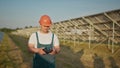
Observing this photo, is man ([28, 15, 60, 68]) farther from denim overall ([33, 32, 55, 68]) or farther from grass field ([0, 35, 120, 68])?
grass field ([0, 35, 120, 68])

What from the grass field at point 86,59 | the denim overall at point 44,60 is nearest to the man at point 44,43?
the denim overall at point 44,60

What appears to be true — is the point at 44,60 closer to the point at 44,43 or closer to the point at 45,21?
the point at 44,43

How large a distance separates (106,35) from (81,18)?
3064 mm

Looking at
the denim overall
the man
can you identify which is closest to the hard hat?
the man

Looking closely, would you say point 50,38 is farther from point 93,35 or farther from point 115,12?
point 93,35

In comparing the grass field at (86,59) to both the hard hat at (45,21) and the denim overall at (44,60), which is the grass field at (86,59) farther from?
the hard hat at (45,21)

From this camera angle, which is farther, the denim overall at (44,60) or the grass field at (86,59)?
the grass field at (86,59)

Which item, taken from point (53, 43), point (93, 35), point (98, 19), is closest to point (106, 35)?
point (98, 19)

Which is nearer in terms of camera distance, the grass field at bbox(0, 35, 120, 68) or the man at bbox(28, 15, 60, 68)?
the man at bbox(28, 15, 60, 68)

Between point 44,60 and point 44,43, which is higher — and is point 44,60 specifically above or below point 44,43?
below

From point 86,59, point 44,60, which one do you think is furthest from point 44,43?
point 86,59

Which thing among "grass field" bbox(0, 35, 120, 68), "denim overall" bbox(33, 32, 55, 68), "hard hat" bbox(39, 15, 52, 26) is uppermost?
"hard hat" bbox(39, 15, 52, 26)

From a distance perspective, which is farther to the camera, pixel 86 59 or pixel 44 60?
pixel 86 59

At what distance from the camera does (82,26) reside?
809 inches
